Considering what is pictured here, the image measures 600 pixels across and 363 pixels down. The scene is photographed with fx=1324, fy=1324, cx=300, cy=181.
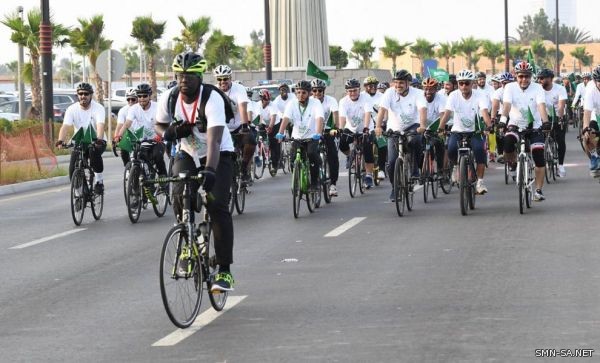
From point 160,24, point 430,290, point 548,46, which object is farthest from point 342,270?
point 548,46

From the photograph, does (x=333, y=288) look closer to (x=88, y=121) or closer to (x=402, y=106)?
(x=88, y=121)


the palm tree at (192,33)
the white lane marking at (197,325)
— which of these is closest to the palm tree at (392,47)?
the palm tree at (192,33)

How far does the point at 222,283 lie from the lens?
30.5 feet

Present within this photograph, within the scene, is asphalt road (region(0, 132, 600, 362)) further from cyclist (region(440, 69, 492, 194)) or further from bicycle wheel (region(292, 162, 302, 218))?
→ cyclist (region(440, 69, 492, 194))

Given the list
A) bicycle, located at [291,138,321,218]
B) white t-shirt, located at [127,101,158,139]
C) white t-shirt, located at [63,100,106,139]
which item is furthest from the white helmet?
white t-shirt, located at [63,100,106,139]

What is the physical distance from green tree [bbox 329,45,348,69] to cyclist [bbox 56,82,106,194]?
257 feet

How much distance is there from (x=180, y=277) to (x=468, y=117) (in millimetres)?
9219

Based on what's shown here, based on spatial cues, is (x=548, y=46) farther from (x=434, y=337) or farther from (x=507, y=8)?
(x=434, y=337)

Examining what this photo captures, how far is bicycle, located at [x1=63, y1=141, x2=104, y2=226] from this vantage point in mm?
16469

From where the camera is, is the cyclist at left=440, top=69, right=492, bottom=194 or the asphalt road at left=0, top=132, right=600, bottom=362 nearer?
the asphalt road at left=0, top=132, right=600, bottom=362

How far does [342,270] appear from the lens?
11500 millimetres

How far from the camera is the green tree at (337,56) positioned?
315ft

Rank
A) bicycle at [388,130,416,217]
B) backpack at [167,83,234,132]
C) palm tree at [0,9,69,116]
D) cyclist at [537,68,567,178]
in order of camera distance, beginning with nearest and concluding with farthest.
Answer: backpack at [167,83,234,132] < bicycle at [388,130,416,217] < cyclist at [537,68,567,178] < palm tree at [0,9,69,116]

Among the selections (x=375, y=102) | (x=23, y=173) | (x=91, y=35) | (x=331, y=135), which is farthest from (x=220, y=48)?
(x=331, y=135)
